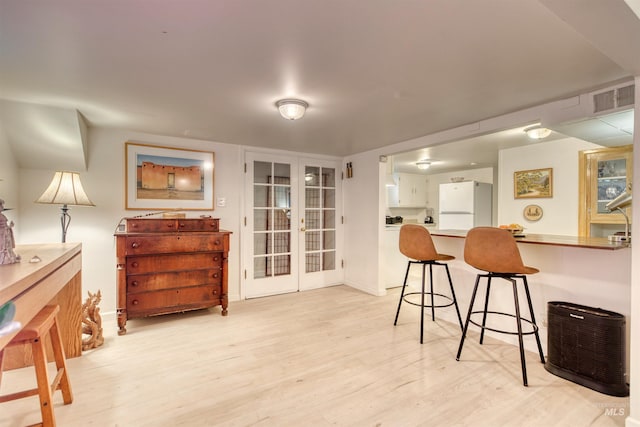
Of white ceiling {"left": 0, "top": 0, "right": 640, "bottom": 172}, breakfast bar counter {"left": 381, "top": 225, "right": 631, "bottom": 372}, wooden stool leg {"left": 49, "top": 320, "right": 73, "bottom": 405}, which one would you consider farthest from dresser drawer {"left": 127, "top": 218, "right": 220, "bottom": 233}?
breakfast bar counter {"left": 381, "top": 225, "right": 631, "bottom": 372}

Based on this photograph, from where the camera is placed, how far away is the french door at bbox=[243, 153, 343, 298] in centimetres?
402

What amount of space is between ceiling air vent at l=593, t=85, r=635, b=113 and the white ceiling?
0.08 metres

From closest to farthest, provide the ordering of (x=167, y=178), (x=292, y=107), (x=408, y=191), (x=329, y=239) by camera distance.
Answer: (x=292, y=107) < (x=167, y=178) < (x=329, y=239) < (x=408, y=191)

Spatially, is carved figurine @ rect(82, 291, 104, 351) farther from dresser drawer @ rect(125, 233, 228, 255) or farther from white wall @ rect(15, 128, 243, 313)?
white wall @ rect(15, 128, 243, 313)

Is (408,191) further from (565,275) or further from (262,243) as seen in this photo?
(565,275)

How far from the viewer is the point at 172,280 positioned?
304 centimetres

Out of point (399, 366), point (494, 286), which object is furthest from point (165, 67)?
point (494, 286)

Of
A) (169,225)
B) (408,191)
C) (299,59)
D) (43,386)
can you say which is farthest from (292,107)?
(408,191)

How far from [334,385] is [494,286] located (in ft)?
5.85

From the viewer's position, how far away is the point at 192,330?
9.49ft

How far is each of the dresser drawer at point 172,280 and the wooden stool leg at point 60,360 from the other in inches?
44.4

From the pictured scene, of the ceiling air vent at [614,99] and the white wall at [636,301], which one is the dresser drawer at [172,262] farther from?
the ceiling air vent at [614,99]

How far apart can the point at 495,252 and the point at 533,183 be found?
280 centimetres

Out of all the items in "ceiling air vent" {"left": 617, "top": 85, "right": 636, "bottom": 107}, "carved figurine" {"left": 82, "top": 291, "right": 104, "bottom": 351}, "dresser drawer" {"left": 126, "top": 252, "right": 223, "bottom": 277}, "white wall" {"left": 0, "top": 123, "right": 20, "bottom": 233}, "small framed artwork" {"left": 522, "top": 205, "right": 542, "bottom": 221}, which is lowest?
"carved figurine" {"left": 82, "top": 291, "right": 104, "bottom": 351}
